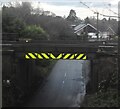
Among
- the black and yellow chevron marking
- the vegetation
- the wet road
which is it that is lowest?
the wet road

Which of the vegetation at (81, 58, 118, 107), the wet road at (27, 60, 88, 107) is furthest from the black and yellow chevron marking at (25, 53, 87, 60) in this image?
the wet road at (27, 60, 88, 107)

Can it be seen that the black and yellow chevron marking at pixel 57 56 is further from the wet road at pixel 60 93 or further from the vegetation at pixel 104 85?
the wet road at pixel 60 93

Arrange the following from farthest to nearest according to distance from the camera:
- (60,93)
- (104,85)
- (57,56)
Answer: (60,93), (57,56), (104,85)

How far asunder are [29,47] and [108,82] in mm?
6432

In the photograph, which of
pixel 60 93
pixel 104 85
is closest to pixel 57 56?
pixel 104 85

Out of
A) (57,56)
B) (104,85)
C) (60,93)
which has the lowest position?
(60,93)

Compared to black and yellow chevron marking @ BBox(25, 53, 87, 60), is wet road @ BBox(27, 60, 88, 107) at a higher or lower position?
lower

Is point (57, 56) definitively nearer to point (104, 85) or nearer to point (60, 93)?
point (104, 85)

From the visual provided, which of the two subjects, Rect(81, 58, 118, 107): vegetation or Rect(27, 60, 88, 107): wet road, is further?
Rect(27, 60, 88, 107): wet road

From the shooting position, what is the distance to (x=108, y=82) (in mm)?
21219

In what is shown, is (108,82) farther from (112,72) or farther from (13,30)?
(13,30)

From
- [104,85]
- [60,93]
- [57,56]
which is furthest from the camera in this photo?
[60,93]

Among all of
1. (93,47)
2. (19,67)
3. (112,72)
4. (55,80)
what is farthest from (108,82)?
Answer: (55,80)

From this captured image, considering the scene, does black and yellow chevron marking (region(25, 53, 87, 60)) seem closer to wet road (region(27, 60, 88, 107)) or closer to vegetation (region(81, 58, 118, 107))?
vegetation (region(81, 58, 118, 107))
